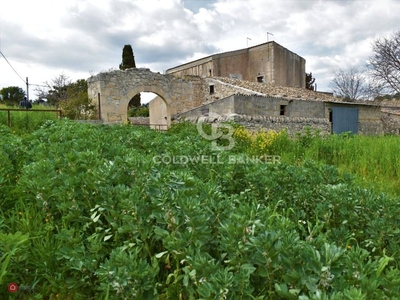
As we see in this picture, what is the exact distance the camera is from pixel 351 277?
1007 millimetres

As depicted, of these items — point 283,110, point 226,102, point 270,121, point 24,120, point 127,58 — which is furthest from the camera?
point 127,58

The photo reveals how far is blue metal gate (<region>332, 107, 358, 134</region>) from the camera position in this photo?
16578 millimetres

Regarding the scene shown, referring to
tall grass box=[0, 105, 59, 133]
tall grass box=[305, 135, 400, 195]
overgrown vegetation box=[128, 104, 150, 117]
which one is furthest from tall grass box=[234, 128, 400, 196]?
overgrown vegetation box=[128, 104, 150, 117]

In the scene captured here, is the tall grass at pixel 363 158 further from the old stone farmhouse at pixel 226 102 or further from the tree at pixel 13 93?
the tree at pixel 13 93

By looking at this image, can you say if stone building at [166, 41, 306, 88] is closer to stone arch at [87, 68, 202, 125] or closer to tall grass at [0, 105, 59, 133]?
stone arch at [87, 68, 202, 125]

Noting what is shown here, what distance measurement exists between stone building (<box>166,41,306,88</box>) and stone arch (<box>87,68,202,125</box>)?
663 centimetres

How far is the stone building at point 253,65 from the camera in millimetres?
23859

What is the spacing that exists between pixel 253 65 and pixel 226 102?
49.5 ft

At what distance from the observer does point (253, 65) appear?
25469mm

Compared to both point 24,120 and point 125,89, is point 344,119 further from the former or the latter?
point 24,120

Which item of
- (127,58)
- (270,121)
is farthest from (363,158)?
(127,58)

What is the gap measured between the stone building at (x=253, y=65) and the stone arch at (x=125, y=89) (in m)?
6.63

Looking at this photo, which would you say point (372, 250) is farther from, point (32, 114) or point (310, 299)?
point (32, 114)

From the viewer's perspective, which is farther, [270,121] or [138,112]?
[138,112]
